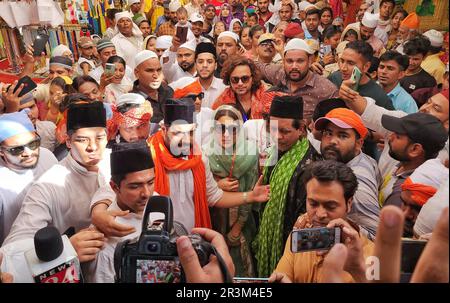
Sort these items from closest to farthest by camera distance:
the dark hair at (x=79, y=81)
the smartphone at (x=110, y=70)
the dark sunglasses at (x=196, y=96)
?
the dark hair at (x=79, y=81) < the dark sunglasses at (x=196, y=96) < the smartphone at (x=110, y=70)

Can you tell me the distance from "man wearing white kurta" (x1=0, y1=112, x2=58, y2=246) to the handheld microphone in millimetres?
763

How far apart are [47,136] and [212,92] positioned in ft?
4.53

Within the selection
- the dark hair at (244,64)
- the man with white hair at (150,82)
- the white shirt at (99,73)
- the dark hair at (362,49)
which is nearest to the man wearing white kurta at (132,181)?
the dark hair at (244,64)

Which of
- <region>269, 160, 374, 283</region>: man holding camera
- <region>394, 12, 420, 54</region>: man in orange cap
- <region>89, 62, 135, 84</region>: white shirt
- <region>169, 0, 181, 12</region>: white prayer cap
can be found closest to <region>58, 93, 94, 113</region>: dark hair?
<region>89, 62, 135, 84</region>: white shirt

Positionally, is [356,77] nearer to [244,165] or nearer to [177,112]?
[244,165]

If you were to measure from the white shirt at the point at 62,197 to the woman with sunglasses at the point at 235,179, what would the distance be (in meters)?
0.57

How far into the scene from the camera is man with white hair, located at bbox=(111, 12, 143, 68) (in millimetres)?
4996

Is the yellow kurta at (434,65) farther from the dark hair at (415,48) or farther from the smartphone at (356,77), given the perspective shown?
the smartphone at (356,77)

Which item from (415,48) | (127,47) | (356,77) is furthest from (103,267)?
(127,47)

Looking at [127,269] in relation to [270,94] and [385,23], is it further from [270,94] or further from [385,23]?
[385,23]

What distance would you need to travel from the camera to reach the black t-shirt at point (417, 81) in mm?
3264

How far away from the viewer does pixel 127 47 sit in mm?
5047
